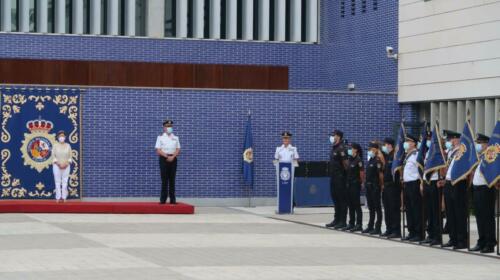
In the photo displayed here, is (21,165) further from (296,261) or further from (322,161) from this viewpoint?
(296,261)

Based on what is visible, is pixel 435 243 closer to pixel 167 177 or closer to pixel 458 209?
pixel 458 209

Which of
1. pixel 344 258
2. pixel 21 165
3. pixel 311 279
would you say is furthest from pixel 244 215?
pixel 311 279

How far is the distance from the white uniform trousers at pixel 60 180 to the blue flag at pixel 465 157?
11.9m

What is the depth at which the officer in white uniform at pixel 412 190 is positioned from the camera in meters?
21.7

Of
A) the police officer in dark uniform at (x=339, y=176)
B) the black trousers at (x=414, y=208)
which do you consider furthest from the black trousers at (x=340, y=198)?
the black trousers at (x=414, y=208)

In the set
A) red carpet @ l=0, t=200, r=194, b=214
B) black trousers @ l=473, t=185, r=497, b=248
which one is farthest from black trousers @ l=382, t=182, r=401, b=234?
red carpet @ l=0, t=200, r=194, b=214

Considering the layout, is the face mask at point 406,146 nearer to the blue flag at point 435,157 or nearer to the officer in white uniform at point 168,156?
the blue flag at point 435,157

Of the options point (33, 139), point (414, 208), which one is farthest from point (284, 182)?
point (414, 208)

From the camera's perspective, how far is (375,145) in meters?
23.1

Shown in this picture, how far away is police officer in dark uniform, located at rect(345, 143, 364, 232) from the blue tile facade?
7.70m

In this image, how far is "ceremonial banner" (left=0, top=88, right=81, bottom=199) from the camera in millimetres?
29984

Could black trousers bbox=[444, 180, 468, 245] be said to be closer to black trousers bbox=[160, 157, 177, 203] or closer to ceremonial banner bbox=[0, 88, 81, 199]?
black trousers bbox=[160, 157, 177, 203]

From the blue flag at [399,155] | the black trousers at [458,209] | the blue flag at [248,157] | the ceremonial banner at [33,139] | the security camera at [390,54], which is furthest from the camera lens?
the security camera at [390,54]

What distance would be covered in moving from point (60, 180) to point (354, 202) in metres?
8.25
